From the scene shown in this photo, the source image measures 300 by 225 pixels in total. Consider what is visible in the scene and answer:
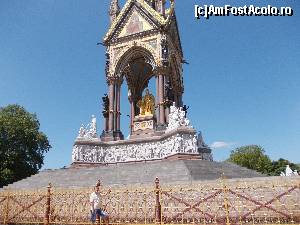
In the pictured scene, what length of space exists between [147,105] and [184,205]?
1502 centimetres

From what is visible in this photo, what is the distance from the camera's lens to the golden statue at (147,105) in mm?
24811

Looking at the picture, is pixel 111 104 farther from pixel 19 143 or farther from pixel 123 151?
pixel 19 143

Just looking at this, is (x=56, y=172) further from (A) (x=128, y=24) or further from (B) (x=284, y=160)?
(B) (x=284, y=160)

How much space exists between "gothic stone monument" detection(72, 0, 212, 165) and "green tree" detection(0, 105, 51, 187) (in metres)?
16.1

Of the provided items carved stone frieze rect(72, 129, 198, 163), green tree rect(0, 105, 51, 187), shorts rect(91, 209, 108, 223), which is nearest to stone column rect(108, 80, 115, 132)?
carved stone frieze rect(72, 129, 198, 163)

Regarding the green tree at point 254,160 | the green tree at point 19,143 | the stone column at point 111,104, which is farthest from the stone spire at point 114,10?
the green tree at point 254,160

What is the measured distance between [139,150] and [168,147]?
2611 mm

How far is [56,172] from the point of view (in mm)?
18688

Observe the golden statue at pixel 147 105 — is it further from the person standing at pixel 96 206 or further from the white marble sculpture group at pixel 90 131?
the person standing at pixel 96 206

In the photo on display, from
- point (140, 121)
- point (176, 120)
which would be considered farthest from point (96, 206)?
point (140, 121)

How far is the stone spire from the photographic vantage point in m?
26.4

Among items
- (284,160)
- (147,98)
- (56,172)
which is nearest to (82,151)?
(56,172)

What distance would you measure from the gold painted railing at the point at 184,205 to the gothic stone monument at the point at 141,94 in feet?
24.4

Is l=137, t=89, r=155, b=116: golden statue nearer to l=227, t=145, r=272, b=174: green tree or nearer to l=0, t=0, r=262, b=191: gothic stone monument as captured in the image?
l=0, t=0, r=262, b=191: gothic stone monument
